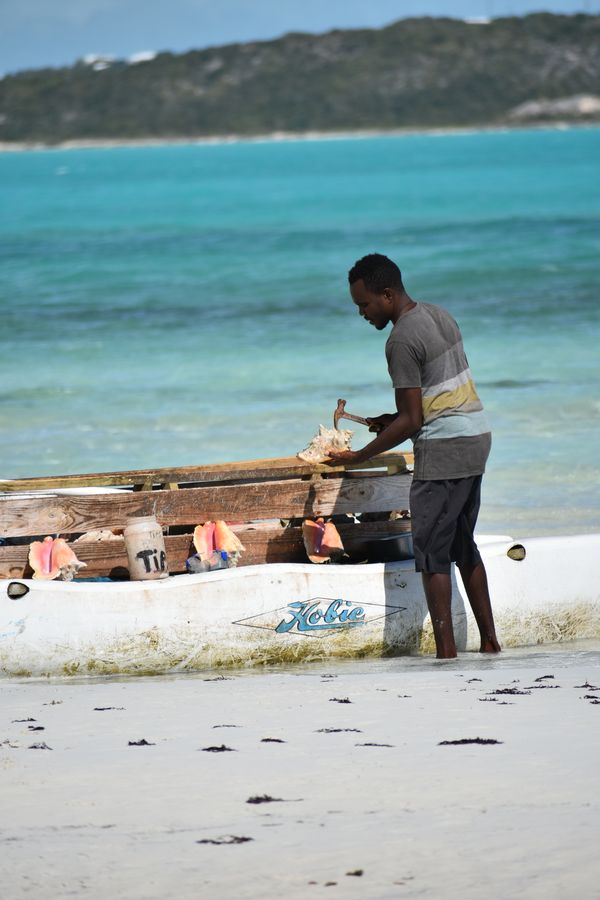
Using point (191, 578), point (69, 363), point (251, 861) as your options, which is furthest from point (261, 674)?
point (69, 363)

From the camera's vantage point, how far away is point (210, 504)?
18.7 ft

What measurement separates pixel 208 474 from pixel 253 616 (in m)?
0.64

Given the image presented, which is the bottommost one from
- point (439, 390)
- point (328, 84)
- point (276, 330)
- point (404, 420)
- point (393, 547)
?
point (393, 547)

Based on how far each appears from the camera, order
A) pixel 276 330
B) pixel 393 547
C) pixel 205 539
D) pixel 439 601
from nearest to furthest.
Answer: pixel 439 601 < pixel 205 539 < pixel 393 547 < pixel 276 330

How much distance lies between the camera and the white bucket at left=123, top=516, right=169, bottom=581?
545 cm

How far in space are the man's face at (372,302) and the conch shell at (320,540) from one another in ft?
3.26

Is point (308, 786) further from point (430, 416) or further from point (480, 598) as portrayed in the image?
point (480, 598)

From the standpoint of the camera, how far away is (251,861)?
3.12m

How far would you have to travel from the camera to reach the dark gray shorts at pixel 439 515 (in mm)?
5156

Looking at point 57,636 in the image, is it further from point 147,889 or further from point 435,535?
point 147,889

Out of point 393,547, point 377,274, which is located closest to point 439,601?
point 393,547

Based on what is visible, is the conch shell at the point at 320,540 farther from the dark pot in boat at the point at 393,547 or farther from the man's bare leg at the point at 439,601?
the man's bare leg at the point at 439,601

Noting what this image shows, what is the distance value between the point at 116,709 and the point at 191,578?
100cm

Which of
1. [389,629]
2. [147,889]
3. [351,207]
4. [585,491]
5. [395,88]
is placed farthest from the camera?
[395,88]
